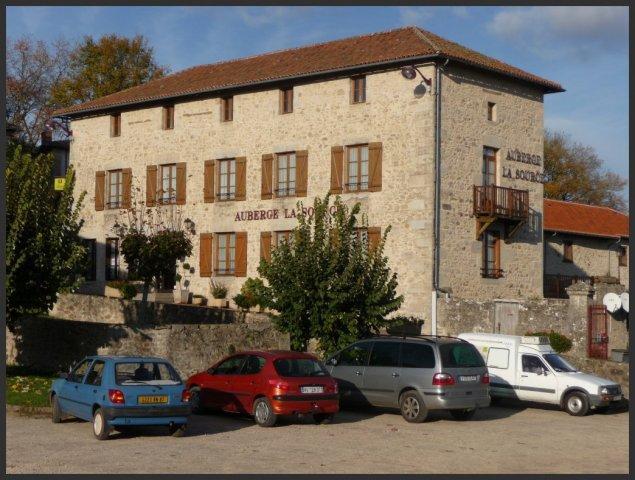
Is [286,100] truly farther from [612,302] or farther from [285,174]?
[612,302]

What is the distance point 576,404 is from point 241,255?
1694 cm

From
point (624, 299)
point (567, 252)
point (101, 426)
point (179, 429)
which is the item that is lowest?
point (179, 429)

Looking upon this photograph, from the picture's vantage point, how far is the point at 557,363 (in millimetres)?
22812

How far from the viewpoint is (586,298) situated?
27984 millimetres

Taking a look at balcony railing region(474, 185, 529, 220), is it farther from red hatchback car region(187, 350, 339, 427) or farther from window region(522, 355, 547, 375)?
red hatchback car region(187, 350, 339, 427)

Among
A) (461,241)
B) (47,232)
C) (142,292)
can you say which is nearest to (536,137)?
(461,241)

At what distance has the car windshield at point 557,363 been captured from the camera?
2262 centimetres

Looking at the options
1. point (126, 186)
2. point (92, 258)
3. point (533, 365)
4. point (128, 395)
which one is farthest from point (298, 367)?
point (92, 258)

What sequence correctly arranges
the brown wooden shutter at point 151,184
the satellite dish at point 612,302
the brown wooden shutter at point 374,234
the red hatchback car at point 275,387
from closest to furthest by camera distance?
the red hatchback car at point 275,387 < the satellite dish at point 612,302 < the brown wooden shutter at point 374,234 < the brown wooden shutter at point 151,184

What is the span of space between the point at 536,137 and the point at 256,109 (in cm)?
990

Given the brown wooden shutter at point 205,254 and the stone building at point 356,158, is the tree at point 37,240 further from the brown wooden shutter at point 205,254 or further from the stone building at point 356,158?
the brown wooden shutter at point 205,254

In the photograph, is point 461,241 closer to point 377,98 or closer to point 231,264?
point 377,98

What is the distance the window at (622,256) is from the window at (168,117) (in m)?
20.5

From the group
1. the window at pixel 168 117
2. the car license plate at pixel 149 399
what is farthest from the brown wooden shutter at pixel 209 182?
the car license plate at pixel 149 399
